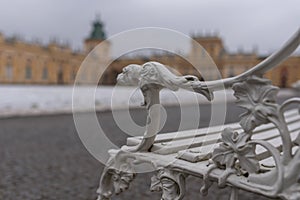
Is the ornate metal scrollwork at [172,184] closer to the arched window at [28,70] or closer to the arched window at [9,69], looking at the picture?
the arched window at [9,69]

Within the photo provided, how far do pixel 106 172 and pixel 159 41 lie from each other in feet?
1.67

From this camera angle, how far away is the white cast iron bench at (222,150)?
0.78m

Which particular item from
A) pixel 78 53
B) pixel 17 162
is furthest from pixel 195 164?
pixel 78 53

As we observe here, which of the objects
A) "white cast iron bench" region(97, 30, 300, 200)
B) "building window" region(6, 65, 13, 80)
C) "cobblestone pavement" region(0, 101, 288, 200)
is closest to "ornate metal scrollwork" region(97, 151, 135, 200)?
"white cast iron bench" region(97, 30, 300, 200)

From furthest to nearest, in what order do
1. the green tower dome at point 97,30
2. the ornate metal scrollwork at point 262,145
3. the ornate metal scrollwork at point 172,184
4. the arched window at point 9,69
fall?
the green tower dome at point 97,30
the arched window at point 9,69
the ornate metal scrollwork at point 172,184
the ornate metal scrollwork at point 262,145

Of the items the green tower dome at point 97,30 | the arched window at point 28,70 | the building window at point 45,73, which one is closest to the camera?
the arched window at point 28,70

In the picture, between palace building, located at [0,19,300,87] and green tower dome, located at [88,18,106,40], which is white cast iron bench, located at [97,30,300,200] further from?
green tower dome, located at [88,18,106,40]

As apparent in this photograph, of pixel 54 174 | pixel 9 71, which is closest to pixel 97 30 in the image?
pixel 9 71

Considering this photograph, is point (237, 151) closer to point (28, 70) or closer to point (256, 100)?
Result: point (256, 100)

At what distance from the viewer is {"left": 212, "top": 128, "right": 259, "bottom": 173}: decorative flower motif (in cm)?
84

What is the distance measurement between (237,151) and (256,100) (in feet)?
0.47

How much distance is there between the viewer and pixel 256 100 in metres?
0.79

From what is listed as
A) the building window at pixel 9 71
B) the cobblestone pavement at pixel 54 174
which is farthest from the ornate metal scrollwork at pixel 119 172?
the building window at pixel 9 71

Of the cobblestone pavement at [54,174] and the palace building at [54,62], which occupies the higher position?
the palace building at [54,62]
